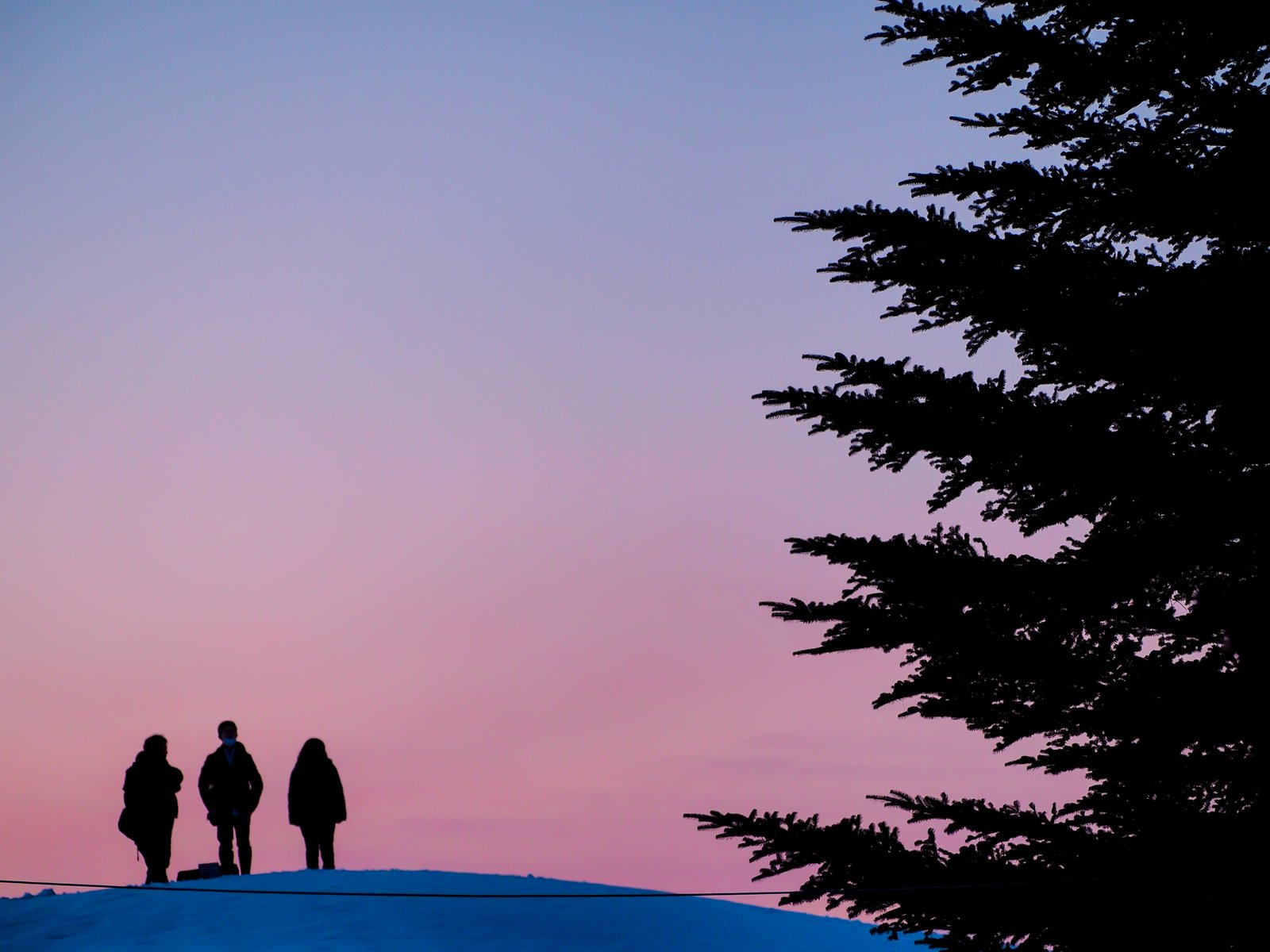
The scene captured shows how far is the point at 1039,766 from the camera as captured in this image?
5574mm

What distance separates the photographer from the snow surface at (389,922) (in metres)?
12.4

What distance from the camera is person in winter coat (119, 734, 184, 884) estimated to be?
1475cm

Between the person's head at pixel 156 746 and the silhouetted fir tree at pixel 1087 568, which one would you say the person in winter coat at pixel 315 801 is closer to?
the person's head at pixel 156 746

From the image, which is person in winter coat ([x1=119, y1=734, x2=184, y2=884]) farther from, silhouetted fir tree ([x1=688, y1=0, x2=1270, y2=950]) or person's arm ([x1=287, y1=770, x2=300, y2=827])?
silhouetted fir tree ([x1=688, y1=0, x2=1270, y2=950])

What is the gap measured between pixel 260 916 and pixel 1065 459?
10.8 meters

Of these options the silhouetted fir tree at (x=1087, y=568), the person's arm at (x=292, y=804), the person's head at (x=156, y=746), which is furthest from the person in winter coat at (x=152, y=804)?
the silhouetted fir tree at (x=1087, y=568)

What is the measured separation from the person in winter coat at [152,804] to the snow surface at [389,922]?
77 cm

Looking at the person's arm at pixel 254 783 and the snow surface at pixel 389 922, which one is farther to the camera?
the person's arm at pixel 254 783

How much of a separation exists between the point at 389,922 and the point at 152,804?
362 centimetres

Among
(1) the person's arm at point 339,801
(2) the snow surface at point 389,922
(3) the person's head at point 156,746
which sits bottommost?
(2) the snow surface at point 389,922

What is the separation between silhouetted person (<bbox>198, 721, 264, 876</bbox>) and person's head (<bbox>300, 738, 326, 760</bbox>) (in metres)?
0.60

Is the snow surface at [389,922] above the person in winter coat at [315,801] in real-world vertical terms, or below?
below

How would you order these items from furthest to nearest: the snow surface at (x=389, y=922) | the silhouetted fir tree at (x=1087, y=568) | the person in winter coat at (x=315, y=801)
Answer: the person in winter coat at (x=315, y=801) → the snow surface at (x=389, y=922) → the silhouetted fir tree at (x=1087, y=568)

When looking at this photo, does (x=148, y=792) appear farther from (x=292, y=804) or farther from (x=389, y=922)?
(x=389, y=922)
